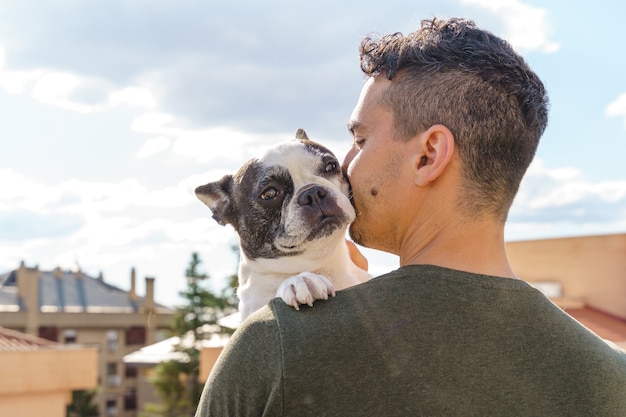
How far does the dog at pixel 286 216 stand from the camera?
362 cm

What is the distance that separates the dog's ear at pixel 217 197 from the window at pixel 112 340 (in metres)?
46.9

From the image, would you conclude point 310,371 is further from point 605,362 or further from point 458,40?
point 458,40

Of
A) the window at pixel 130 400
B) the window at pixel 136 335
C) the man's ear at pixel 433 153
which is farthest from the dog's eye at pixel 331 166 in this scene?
the window at pixel 136 335

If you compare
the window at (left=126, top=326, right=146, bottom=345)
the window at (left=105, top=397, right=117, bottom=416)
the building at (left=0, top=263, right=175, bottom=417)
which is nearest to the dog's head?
the building at (left=0, top=263, right=175, bottom=417)

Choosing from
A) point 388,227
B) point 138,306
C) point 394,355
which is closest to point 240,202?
point 388,227

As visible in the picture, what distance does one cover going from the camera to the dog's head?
11.8ft

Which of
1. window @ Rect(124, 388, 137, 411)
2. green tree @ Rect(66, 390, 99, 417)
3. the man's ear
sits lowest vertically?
the man's ear

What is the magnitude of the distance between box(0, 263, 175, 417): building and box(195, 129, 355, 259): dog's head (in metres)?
42.2

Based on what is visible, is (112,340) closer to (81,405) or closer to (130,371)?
(130,371)

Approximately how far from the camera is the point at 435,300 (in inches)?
85.9

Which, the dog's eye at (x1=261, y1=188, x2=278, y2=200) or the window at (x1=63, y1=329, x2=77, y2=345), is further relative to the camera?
the window at (x1=63, y1=329, x2=77, y2=345)

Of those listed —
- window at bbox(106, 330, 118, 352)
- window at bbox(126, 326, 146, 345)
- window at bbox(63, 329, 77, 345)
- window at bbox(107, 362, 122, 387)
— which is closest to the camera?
window at bbox(63, 329, 77, 345)

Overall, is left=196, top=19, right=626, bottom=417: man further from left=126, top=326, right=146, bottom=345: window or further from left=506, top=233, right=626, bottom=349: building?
left=126, top=326, right=146, bottom=345: window

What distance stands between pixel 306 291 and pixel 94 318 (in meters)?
48.1
